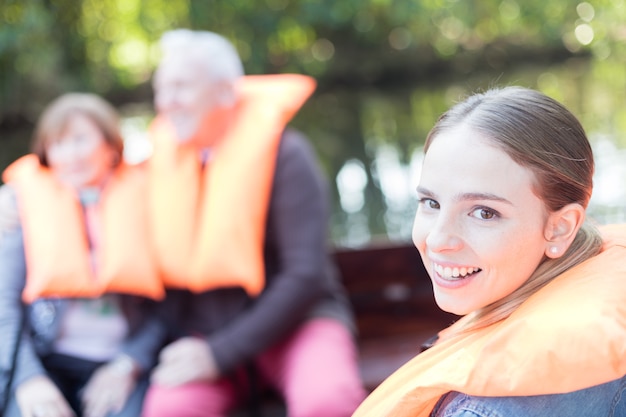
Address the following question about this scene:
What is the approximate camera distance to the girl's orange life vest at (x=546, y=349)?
2.89ft

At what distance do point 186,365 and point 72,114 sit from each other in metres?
0.72

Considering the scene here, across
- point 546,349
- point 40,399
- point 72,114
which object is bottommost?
point 40,399

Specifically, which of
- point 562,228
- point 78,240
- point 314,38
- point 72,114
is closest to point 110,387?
point 78,240

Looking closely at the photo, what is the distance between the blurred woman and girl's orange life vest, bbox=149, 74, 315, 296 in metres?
0.08

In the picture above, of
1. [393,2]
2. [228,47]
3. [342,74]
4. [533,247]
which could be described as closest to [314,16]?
[393,2]

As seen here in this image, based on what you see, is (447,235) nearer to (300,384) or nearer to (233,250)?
(300,384)

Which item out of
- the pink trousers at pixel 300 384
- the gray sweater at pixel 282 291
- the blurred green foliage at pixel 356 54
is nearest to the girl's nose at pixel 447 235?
the pink trousers at pixel 300 384

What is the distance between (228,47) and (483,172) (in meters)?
1.40

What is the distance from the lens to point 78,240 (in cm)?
207

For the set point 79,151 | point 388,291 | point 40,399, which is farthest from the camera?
point 388,291

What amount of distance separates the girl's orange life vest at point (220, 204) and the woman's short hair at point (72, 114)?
19 centimetres

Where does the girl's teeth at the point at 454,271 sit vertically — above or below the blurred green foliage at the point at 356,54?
above

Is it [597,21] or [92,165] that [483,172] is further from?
[597,21]

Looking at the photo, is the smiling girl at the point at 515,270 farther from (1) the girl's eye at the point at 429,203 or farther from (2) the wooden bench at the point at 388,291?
(2) the wooden bench at the point at 388,291
